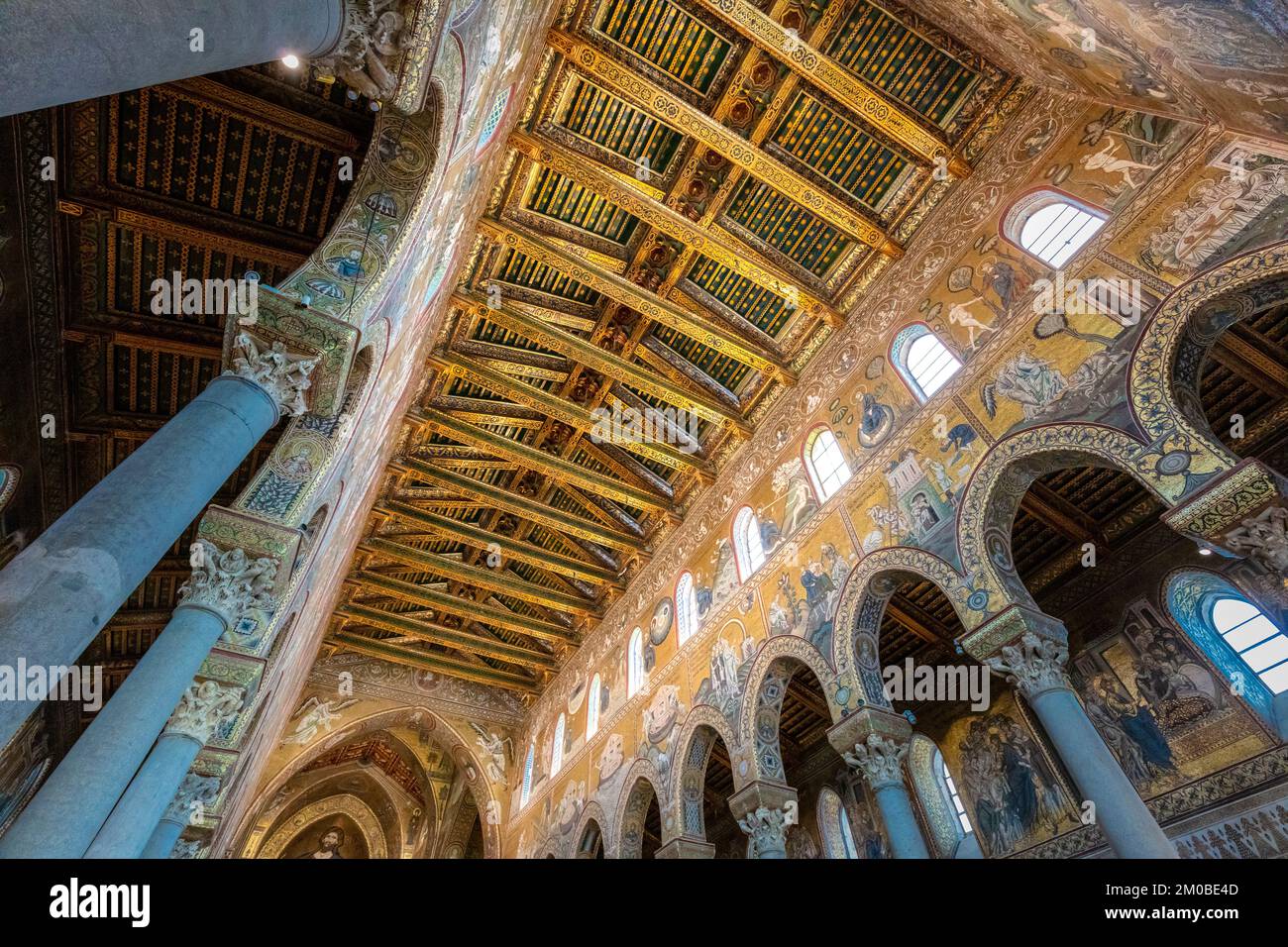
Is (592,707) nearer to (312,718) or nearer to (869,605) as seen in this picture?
(312,718)

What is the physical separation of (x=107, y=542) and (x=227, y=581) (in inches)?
117

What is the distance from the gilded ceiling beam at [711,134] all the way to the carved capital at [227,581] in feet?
26.3

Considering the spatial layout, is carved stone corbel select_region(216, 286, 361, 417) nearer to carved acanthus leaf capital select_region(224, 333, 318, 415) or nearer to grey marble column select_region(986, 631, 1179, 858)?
carved acanthus leaf capital select_region(224, 333, 318, 415)

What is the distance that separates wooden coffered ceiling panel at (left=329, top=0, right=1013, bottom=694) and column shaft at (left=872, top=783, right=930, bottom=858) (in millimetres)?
7145

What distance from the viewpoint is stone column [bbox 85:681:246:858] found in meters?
5.77

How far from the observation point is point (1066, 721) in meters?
6.02

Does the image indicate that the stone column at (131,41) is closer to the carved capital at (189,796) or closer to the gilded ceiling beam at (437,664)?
the carved capital at (189,796)

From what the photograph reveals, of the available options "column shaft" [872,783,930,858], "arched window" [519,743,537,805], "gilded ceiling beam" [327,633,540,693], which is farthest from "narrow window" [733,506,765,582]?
"gilded ceiling beam" [327,633,540,693]

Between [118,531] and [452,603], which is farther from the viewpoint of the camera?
[452,603]

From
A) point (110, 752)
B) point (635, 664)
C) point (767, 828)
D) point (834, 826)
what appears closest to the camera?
point (110, 752)

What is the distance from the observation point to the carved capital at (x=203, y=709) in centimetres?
714

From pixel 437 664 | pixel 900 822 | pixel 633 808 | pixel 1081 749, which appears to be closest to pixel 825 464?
pixel 900 822

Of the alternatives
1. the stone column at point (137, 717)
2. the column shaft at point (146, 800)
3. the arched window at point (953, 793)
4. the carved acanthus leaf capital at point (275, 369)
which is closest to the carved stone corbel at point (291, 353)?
the carved acanthus leaf capital at point (275, 369)
